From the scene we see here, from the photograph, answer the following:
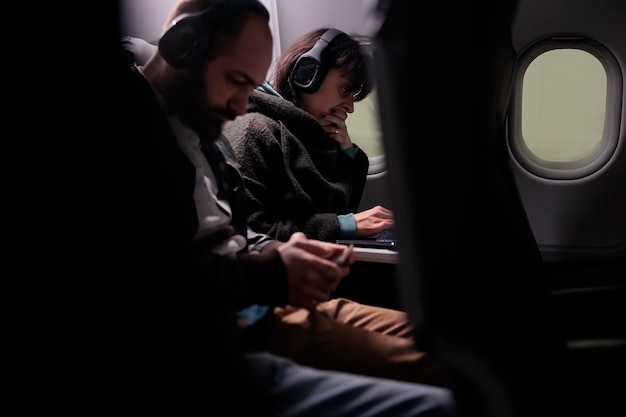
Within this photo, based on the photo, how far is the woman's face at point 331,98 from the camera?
1.19 m

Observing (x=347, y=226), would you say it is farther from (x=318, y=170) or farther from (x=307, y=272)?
(x=307, y=272)

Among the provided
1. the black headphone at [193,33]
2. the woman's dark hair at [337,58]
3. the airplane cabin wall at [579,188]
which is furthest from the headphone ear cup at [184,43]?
the airplane cabin wall at [579,188]

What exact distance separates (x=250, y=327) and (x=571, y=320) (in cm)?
100

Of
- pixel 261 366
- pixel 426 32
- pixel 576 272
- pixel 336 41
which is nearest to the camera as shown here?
pixel 426 32

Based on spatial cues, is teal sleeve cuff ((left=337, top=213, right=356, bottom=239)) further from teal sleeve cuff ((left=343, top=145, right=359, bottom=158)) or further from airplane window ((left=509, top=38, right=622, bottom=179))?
airplane window ((left=509, top=38, right=622, bottom=179))

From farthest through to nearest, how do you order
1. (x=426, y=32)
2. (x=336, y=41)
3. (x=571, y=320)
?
1. (x=571, y=320)
2. (x=336, y=41)
3. (x=426, y=32)

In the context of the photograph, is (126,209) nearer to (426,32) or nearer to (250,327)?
(250,327)

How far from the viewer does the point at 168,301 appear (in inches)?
19.2

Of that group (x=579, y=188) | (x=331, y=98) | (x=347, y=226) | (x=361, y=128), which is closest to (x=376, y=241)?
(x=347, y=226)

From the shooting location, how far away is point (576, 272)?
5.81 feet

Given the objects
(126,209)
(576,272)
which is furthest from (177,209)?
(576,272)

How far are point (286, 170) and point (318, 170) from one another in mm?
156

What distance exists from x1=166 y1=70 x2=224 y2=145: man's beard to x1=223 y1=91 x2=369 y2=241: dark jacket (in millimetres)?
307

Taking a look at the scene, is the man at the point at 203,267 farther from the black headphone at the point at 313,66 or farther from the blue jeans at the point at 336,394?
the black headphone at the point at 313,66
